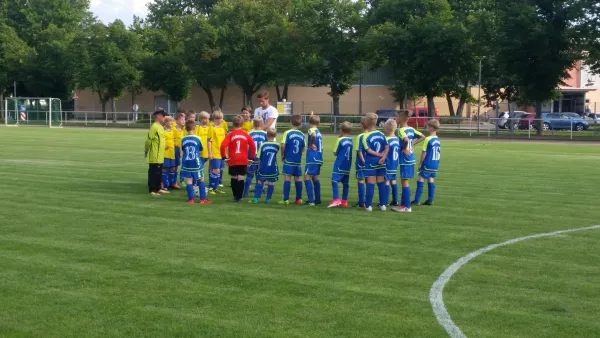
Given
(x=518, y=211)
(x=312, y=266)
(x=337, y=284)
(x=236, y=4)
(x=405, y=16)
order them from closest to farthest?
(x=337, y=284)
(x=312, y=266)
(x=518, y=211)
(x=405, y=16)
(x=236, y=4)

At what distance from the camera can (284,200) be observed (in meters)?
13.1

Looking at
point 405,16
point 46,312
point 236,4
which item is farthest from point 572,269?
point 236,4

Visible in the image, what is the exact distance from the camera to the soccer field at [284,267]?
6172 mm

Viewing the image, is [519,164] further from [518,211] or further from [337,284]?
[337,284]

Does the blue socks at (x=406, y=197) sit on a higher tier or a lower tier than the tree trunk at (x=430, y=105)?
lower

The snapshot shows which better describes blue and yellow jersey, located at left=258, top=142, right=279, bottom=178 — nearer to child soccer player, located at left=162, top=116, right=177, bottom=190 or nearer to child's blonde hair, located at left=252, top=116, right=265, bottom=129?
child's blonde hair, located at left=252, top=116, right=265, bottom=129

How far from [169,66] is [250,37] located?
886cm

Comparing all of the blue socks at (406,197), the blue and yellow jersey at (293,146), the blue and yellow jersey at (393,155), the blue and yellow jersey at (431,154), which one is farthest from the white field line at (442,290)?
the blue and yellow jersey at (293,146)

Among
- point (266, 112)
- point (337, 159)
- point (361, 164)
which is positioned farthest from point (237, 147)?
point (361, 164)

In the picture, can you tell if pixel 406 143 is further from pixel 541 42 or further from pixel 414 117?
pixel 414 117

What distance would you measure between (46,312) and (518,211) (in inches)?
335

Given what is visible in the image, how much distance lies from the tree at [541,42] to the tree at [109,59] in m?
33.3

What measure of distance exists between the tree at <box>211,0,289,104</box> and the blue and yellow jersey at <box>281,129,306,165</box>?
47.5 metres

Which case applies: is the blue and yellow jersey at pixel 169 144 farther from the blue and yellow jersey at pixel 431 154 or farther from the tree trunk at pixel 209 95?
the tree trunk at pixel 209 95
